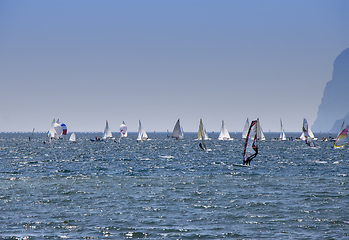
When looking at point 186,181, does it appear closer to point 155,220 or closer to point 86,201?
point 86,201

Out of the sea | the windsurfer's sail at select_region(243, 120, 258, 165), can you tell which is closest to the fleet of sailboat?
the windsurfer's sail at select_region(243, 120, 258, 165)

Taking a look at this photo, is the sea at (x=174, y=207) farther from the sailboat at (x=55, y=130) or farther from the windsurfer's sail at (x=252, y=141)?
the sailboat at (x=55, y=130)

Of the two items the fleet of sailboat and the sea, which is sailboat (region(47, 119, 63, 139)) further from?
the sea

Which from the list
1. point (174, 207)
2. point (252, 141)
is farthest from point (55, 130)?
point (174, 207)

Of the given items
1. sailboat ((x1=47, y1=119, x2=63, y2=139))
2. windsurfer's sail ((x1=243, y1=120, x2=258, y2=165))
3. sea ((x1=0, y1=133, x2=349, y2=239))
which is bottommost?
sea ((x1=0, y1=133, x2=349, y2=239))

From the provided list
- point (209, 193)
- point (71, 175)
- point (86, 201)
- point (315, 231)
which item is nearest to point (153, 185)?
point (209, 193)

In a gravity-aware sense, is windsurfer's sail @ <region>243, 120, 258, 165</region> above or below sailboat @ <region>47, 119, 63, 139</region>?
below

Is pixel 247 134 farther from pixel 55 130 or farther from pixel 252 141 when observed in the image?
pixel 55 130

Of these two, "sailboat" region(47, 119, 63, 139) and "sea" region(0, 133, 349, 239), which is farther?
"sailboat" region(47, 119, 63, 139)

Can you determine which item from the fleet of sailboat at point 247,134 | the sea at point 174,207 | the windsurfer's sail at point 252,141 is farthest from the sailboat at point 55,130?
the windsurfer's sail at point 252,141

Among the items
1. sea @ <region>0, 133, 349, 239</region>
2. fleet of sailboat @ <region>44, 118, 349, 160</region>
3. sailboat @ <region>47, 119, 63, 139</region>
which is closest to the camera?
sea @ <region>0, 133, 349, 239</region>

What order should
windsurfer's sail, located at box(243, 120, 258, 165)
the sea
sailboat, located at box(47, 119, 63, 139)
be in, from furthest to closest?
1. sailboat, located at box(47, 119, 63, 139)
2. windsurfer's sail, located at box(243, 120, 258, 165)
3. the sea

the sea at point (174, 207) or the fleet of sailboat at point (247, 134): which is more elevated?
the fleet of sailboat at point (247, 134)

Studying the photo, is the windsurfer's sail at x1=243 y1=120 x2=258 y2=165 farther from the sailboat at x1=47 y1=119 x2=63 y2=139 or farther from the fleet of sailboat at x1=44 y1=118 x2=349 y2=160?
the sailboat at x1=47 y1=119 x2=63 y2=139
